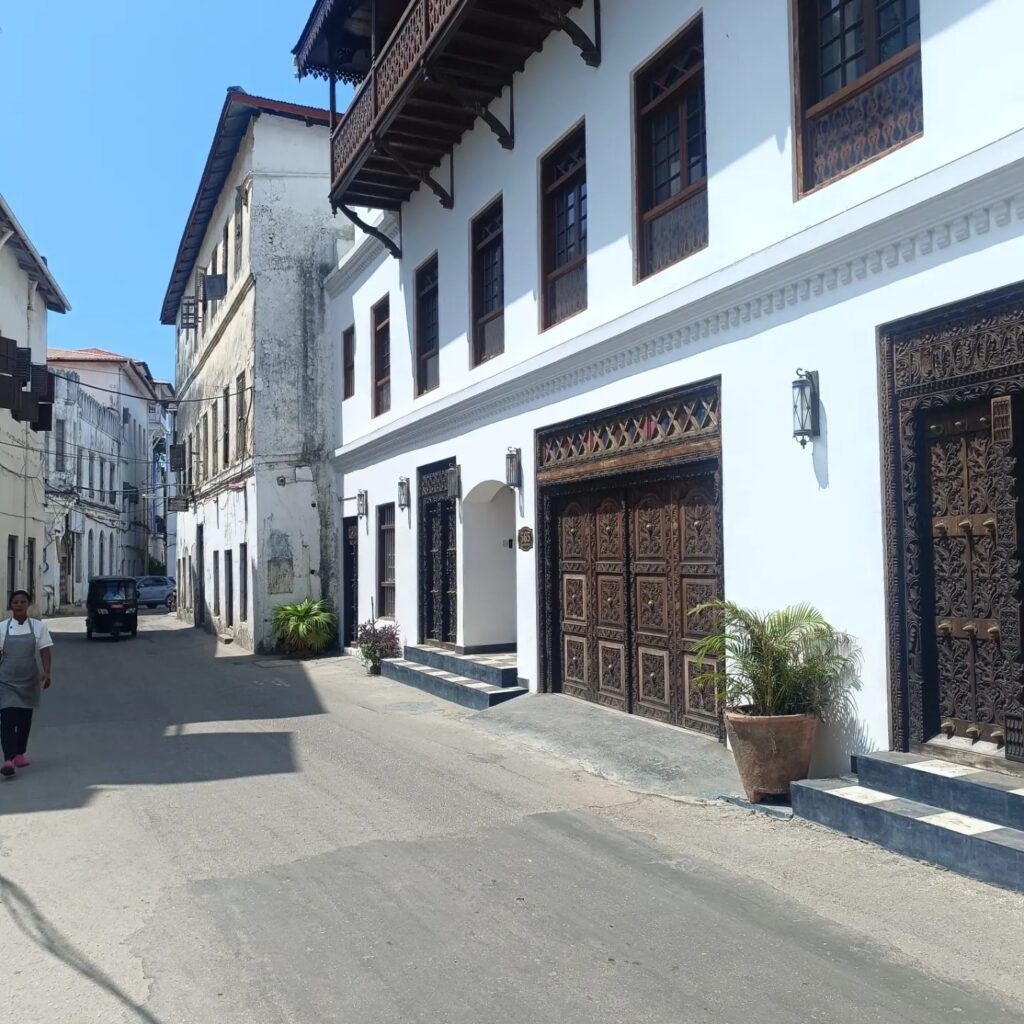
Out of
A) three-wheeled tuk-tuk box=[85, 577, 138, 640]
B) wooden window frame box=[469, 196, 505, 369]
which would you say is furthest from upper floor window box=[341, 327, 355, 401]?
three-wheeled tuk-tuk box=[85, 577, 138, 640]

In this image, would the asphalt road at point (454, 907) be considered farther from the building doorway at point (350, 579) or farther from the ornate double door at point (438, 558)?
the building doorway at point (350, 579)

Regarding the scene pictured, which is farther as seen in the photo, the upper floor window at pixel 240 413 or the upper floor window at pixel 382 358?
the upper floor window at pixel 240 413

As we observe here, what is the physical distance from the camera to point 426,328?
14.9 m

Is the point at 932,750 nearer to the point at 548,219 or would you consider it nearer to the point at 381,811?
the point at 381,811

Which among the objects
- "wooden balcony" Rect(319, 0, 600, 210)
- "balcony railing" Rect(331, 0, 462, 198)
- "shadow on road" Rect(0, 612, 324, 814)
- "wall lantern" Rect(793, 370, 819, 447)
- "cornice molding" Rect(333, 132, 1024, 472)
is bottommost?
"shadow on road" Rect(0, 612, 324, 814)

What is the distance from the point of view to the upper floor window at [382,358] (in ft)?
54.4

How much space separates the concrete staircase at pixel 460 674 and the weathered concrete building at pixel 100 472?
20.4m

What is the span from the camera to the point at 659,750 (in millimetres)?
8031

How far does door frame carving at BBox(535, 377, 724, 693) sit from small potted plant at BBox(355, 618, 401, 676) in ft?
16.1

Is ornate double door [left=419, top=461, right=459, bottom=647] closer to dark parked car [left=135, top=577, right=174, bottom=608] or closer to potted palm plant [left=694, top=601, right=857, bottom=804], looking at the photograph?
potted palm plant [left=694, top=601, right=857, bottom=804]

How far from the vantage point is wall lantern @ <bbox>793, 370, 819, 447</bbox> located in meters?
6.77

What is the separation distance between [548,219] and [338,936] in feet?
27.9

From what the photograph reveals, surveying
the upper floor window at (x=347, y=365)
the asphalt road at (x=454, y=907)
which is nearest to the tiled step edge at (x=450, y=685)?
the asphalt road at (x=454, y=907)

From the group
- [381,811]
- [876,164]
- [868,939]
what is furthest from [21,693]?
[876,164]
